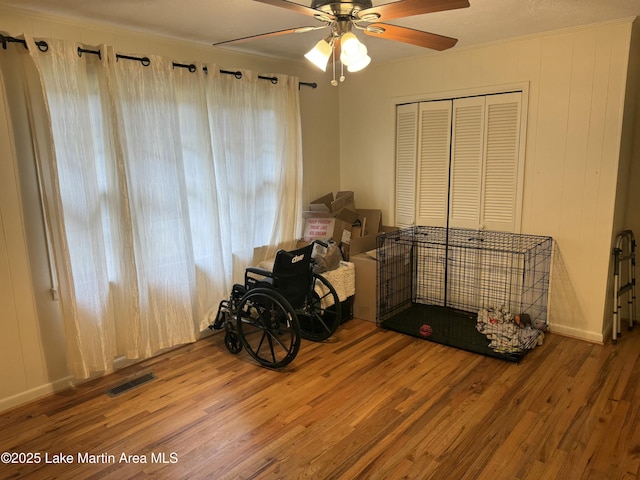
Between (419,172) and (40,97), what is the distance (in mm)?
3076

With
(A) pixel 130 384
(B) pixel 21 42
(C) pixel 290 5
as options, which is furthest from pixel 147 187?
(C) pixel 290 5

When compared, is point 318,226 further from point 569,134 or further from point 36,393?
point 36,393

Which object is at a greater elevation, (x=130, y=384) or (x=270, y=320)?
(x=270, y=320)

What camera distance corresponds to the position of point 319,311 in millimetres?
3631

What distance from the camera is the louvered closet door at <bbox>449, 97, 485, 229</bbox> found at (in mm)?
3791

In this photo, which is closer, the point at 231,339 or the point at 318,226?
the point at 231,339

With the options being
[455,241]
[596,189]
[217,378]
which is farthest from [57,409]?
[596,189]

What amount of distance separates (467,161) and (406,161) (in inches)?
24.1

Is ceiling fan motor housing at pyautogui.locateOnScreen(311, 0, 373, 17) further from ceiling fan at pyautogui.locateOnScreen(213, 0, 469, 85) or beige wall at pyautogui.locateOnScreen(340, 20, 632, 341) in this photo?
beige wall at pyautogui.locateOnScreen(340, 20, 632, 341)

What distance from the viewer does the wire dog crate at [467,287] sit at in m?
3.51

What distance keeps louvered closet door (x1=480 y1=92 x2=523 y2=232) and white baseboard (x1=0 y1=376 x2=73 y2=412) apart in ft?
11.4

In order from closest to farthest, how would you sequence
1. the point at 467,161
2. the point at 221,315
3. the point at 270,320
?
1. the point at 270,320
2. the point at 221,315
3. the point at 467,161

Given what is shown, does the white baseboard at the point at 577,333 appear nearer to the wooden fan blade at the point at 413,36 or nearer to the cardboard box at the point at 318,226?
the cardboard box at the point at 318,226

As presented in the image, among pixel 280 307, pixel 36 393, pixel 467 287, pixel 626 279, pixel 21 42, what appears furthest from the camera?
pixel 467 287
